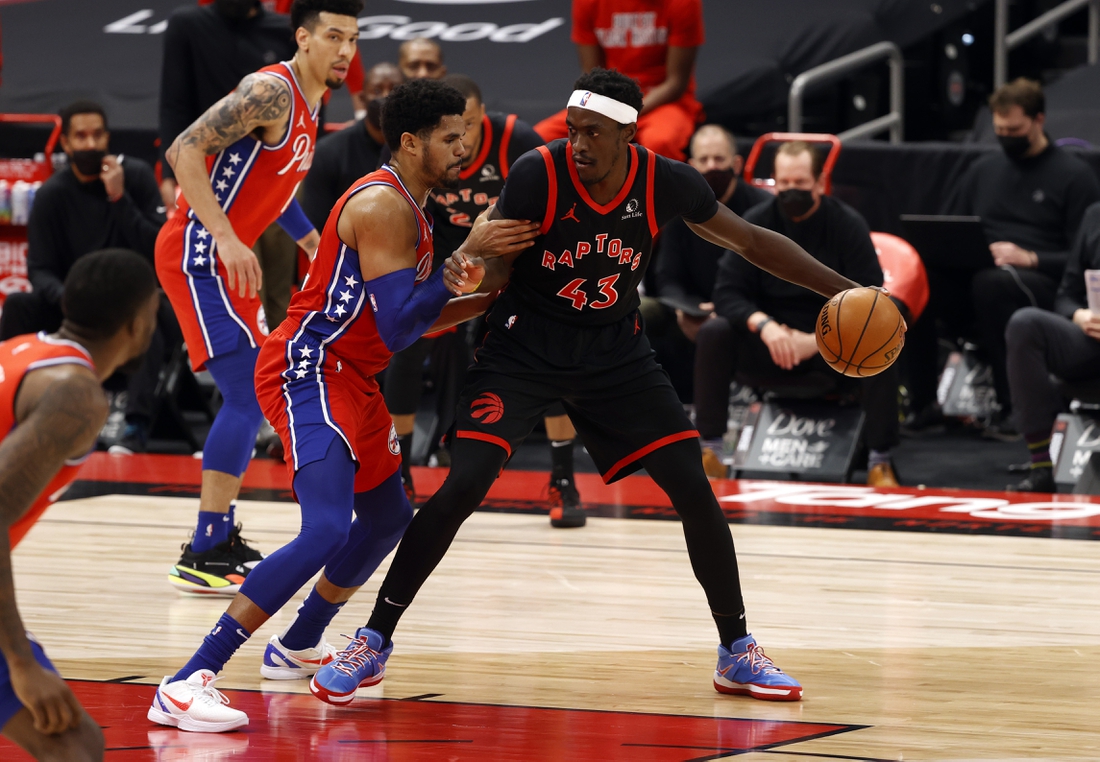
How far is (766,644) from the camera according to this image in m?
4.56

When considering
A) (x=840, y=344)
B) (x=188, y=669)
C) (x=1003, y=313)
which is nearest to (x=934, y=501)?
(x=1003, y=313)

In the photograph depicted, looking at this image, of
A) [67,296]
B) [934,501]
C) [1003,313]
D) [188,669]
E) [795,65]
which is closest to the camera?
[67,296]

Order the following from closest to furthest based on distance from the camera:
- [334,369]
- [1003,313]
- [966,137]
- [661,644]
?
[334,369], [661,644], [1003,313], [966,137]

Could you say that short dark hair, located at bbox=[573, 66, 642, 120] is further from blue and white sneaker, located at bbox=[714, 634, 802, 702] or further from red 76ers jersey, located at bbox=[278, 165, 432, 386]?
blue and white sneaker, located at bbox=[714, 634, 802, 702]

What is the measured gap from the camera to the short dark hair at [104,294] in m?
2.93

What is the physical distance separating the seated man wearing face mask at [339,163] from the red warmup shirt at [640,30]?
1.53 meters

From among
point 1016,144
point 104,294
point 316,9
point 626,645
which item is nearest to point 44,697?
point 104,294

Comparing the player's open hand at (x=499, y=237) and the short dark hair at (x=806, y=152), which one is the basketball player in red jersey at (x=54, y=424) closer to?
the player's open hand at (x=499, y=237)

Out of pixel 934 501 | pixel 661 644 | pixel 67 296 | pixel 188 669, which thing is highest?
pixel 67 296

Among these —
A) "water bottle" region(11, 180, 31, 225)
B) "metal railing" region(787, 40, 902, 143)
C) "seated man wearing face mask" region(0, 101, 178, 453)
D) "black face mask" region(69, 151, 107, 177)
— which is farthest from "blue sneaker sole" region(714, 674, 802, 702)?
"water bottle" region(11, 180, 31, 225)

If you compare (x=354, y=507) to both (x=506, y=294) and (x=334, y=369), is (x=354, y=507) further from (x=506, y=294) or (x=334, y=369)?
(x=506, y=294)

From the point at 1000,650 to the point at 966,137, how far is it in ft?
23.9

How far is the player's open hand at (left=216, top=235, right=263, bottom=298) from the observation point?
4961 mm

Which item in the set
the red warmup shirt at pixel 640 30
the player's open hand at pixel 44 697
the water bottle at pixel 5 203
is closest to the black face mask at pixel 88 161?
the water bottle at pixel 5 203
